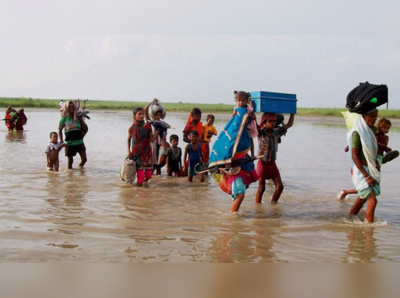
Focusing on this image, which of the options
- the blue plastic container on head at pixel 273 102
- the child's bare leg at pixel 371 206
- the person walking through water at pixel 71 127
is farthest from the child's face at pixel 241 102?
the person walking through water at pixel 71 127

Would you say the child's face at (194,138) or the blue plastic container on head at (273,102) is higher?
the blue plastic container on head at (273,102)

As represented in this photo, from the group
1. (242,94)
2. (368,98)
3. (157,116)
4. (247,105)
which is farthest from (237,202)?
(157,116)

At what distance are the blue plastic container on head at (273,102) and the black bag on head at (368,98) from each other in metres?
1.14

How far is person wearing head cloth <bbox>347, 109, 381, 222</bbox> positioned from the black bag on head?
0.11m

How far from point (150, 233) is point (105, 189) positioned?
3.02m

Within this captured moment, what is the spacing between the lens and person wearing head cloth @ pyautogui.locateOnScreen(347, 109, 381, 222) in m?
5.88

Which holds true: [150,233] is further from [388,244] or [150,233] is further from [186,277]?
[388,244]

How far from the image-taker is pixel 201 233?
5633mm

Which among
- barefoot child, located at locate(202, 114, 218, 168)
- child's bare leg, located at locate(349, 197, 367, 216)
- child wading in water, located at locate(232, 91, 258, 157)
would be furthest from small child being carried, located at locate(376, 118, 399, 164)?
barefoot child, located at locate(202, 114, 218, 168)

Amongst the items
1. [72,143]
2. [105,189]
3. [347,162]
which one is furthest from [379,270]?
[347,162]

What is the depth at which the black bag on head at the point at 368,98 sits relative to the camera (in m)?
5.76

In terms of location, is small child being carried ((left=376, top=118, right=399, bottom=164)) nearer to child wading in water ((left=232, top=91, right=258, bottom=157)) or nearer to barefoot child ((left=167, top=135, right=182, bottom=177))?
child wading in water ((left=232, top=91, right=258, bottom=157))

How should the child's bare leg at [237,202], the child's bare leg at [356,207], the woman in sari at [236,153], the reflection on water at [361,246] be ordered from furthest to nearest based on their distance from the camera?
the child's bare leg at [356,207] < the child's bare leg at [237,202] < the woman in sari at [236,153] < the reflection on water at [361,246]

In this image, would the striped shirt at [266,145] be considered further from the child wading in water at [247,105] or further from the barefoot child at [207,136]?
the barefoot child at [207,136]
